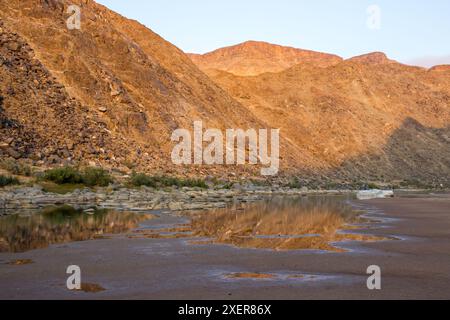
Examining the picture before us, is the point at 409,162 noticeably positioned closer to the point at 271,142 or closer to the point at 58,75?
the point at 271,142

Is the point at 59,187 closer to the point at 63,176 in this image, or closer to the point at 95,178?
the point at 63,176

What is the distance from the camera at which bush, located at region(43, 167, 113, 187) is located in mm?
28320

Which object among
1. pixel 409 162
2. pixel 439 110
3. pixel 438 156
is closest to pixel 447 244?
pixel 409 162

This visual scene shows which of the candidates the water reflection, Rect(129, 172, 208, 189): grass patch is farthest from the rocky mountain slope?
the water reflection

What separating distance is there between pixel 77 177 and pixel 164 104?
22.2 metres

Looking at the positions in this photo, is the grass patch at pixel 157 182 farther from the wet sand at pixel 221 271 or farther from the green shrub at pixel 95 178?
the wet sand at pixel 221 271

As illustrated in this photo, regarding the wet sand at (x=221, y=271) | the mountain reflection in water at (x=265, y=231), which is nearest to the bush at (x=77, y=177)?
the mountain reflection in water at (x=265, y=231)

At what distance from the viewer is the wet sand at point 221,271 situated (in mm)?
6590

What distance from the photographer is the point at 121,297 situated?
6348mm

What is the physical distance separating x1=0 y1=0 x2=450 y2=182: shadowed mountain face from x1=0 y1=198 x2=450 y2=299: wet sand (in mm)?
24632

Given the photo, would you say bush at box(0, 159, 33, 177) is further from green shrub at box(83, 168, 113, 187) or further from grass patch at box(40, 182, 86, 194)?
green shrub at box(83, 168, 113, 187)

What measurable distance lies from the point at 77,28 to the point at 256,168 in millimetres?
19828

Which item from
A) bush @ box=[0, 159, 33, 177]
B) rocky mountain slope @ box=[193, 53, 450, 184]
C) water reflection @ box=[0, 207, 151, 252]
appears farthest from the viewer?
rocky mountain slope @ box=[193, 53, 450, 184]

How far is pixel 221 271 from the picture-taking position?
8.09 metres
